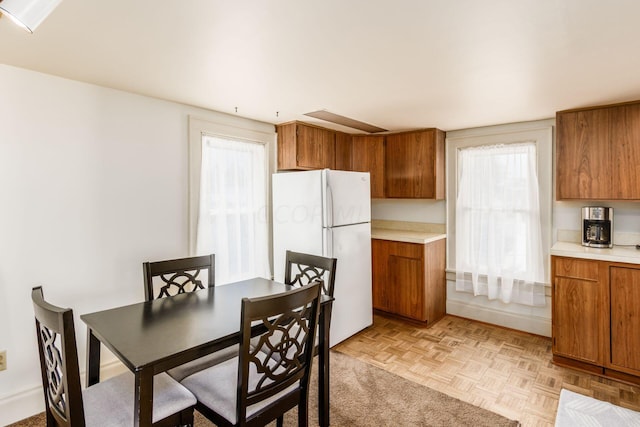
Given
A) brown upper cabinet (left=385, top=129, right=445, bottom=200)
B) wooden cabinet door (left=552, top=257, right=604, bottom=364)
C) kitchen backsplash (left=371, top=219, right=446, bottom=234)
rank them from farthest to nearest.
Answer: kitchen backsplash (left=371, top=219, right=446, bottom=234)
brown upper cabinet (left=385, top=129, right=445, bottom=200)
wooden cabinet door (left=552, top=257, right=604, bottom=364)

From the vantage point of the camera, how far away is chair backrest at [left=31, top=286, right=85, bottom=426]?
3.88 feet

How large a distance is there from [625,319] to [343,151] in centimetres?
292

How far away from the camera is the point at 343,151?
13.3ft

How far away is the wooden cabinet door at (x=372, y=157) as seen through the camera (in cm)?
409

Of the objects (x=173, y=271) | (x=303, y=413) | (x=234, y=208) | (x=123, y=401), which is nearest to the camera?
(x=123, y=401)

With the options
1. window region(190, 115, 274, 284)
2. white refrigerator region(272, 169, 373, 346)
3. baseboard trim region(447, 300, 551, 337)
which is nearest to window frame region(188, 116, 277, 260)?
window region(190, 115, 274, 284)

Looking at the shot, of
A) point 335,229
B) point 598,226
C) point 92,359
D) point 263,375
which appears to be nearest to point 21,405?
point 92,359

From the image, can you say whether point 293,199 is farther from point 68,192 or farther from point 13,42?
point 13,42


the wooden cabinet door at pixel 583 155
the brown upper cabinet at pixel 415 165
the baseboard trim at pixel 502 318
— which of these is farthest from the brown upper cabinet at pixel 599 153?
the baseboard trim at pixel 502 318

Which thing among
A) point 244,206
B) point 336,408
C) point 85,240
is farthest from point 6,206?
point 336,408

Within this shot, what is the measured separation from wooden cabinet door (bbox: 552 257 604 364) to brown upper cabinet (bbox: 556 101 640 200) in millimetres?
633

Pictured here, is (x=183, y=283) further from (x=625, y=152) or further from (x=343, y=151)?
(x=625, y=152)

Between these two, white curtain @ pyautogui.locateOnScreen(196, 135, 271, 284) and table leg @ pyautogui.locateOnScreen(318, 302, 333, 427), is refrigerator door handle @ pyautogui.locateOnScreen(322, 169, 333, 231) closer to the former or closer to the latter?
white curtain @ pyautogui.locateOnScreen(196, 135, 271, 284)

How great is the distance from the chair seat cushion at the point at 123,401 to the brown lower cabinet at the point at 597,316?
2814 millimetres
